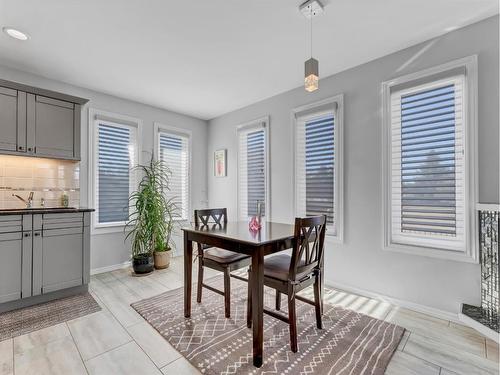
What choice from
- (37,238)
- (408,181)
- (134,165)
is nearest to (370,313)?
(408,181)

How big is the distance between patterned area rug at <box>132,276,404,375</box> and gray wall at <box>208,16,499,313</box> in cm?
59

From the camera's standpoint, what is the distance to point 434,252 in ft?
7.89

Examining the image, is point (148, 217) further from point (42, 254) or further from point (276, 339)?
point (276, 339)

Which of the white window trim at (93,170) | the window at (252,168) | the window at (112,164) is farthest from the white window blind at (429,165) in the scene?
the white window trim at (93,170)

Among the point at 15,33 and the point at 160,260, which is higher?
the point at 15,33

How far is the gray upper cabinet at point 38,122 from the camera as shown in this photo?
272 centimetres

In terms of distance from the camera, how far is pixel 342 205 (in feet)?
10.0

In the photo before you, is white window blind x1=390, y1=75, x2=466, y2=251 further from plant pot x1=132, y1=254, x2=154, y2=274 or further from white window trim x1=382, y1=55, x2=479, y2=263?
plant pot x1=132, y1=254, x2=154, y2=274

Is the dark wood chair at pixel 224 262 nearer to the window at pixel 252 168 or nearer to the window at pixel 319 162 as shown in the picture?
the window at pixel 319 162

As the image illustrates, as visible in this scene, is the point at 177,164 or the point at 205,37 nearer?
the point at 205,37

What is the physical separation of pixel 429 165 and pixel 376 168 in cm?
48

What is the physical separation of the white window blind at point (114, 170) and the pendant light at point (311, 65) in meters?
3.14

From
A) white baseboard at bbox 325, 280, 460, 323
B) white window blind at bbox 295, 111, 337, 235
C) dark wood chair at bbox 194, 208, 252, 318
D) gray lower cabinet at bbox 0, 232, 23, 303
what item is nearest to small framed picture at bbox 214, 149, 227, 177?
white window blind at bbox 295, 111, 337, 235

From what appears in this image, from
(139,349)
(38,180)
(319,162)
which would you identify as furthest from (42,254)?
(319,162)
